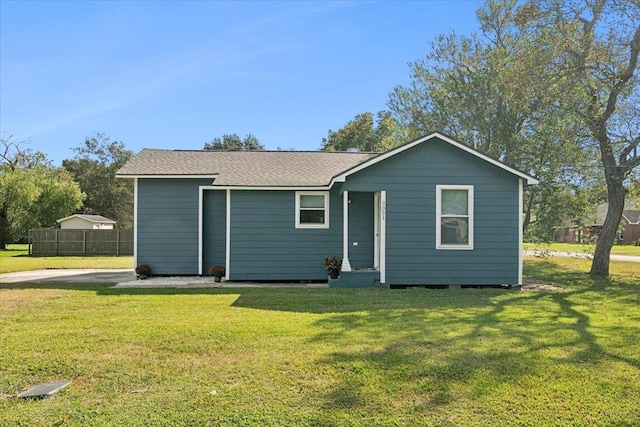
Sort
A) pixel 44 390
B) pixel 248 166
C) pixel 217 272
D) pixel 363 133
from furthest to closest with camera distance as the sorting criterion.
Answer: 1. pixel 363 133
2. pixel 248 166
3. pixel 217 272
4. pixel 44 390

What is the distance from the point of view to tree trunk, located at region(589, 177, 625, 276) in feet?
49.4

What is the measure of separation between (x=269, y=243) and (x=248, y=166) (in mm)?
2996

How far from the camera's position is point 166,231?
43.5 ft

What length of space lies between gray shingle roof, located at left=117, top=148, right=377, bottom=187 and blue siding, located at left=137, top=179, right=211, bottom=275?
74 cm

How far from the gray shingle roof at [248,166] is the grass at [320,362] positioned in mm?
4442

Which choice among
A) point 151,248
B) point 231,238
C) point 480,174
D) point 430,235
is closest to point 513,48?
point 480,174

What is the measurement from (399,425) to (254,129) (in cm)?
4806

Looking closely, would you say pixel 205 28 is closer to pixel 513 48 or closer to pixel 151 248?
pixel 151 248

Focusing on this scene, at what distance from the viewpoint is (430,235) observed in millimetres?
11234

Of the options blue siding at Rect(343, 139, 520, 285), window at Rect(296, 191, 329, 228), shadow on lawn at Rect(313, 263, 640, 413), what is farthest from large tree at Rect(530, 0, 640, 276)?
window at Rect(296, 191, 329, 228)

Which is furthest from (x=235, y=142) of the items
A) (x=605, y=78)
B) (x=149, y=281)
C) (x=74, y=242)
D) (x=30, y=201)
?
(x=605, y=78)

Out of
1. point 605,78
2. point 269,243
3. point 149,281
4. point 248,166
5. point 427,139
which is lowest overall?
point 149,281

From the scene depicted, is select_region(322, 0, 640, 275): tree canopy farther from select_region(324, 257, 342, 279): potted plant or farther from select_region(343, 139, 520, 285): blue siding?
select_region(324, 257, 342, 279): potted plant

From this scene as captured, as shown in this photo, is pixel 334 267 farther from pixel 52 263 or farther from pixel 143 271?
pixel 52 263
